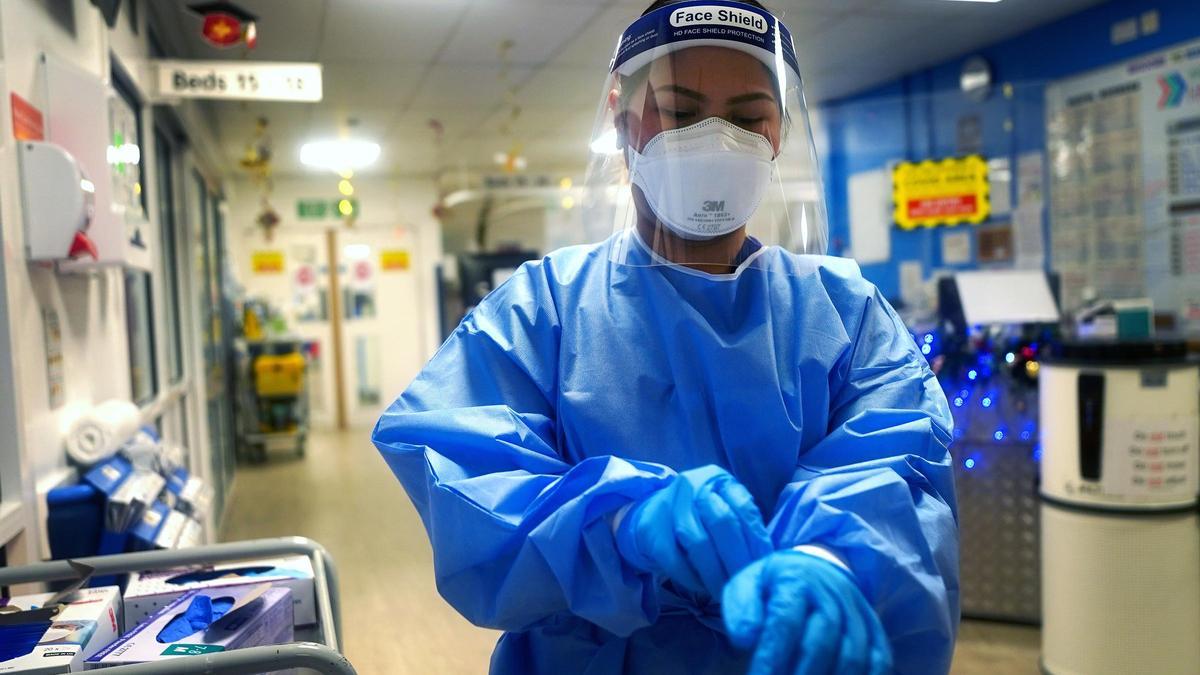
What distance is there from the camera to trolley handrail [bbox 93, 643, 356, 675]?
102cm

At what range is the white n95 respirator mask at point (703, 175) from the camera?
1110 millimetres

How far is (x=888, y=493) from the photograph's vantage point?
89 cm

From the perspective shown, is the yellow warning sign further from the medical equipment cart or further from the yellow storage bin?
the yellow storage bin

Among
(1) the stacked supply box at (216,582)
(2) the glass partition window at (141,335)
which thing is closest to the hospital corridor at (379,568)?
(2) the glass partition window at (141,335)

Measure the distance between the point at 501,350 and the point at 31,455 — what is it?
52.3 inches

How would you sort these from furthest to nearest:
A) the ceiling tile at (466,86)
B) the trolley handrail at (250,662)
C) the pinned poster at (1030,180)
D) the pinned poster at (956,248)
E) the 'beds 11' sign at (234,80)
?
1. the ceiling tile at (466,86)
2. the pinned poster at (956,248)
3. the pinned poster at (1030,180)
4. the 'beds 11' sign at (234,80)
5. the trolley handrail at (250,662)

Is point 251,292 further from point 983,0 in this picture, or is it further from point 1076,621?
point 1076,621

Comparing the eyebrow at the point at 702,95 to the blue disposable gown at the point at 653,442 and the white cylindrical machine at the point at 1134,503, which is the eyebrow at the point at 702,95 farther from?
the white cylindrical machine at the point at 1134,503

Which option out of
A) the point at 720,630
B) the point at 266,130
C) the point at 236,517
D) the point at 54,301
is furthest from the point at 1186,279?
the point at 266,130

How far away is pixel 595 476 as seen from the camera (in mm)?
907

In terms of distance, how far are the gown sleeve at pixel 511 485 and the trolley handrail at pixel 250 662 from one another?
225 millimetres

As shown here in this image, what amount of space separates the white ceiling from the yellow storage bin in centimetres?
198

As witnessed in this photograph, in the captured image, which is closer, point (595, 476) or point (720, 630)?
point (595, 476)

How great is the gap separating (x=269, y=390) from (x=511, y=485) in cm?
761
